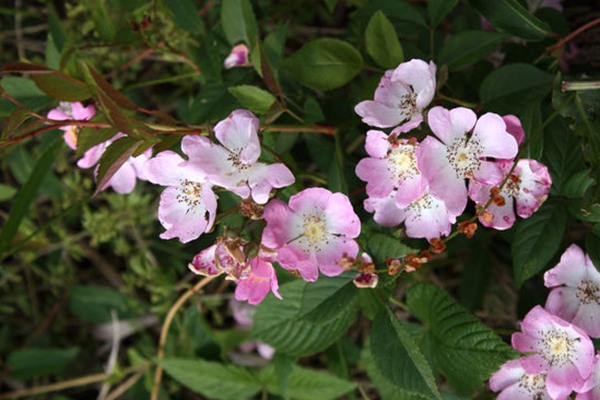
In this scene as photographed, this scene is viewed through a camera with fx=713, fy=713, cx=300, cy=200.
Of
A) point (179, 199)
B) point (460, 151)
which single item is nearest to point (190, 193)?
point (179, 199)

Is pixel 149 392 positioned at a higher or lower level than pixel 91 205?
lower

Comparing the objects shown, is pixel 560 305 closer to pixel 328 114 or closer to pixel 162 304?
pixel 328 114

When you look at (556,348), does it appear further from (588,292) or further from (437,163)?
(437,163)

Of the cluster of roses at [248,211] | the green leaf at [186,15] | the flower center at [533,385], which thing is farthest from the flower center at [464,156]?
the green leaf at [186,15]

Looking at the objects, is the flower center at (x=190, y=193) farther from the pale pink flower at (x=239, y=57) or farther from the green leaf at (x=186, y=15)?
the green leaf at (x=186, y=15)

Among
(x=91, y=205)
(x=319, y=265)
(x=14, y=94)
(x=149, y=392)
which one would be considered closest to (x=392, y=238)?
(x=319, y=265)

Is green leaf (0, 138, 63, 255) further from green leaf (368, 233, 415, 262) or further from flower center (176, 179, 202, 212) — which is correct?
green leaf (368, 233, 415, 262)

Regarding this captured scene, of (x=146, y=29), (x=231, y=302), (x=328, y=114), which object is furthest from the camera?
(x=231, y=302)
